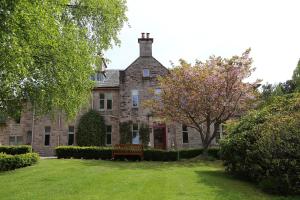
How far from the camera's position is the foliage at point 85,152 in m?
24.3

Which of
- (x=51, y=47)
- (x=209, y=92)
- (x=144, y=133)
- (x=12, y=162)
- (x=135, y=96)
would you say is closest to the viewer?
(x=51, y=47)

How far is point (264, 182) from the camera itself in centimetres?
1305

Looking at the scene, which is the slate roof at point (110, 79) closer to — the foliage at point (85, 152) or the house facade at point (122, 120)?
the house facade at point (122, 120)

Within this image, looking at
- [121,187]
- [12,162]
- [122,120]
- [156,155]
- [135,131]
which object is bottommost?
[121,187]

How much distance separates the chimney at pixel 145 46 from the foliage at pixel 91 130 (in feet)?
23.6

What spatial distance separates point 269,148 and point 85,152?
46.9 ft

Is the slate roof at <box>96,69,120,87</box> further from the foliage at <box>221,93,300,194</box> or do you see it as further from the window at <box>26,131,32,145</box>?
the foliage at <box>221,93,300,194</box>

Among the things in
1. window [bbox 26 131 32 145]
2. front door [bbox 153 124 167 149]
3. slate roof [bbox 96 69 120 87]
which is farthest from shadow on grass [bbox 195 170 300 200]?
window [bbox 26 131 32 145]

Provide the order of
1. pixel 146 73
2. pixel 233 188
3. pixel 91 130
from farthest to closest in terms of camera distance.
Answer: pixel 146 73
pixel 91 130
pixel 233 188

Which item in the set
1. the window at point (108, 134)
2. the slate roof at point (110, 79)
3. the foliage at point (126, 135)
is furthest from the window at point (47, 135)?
the foliage at point (126, 135)

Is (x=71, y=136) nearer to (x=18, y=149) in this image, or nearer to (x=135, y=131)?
(x=135, y=131)

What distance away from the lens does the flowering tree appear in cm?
2477

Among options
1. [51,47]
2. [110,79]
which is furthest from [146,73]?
[51,47]

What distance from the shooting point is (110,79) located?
118 feet
